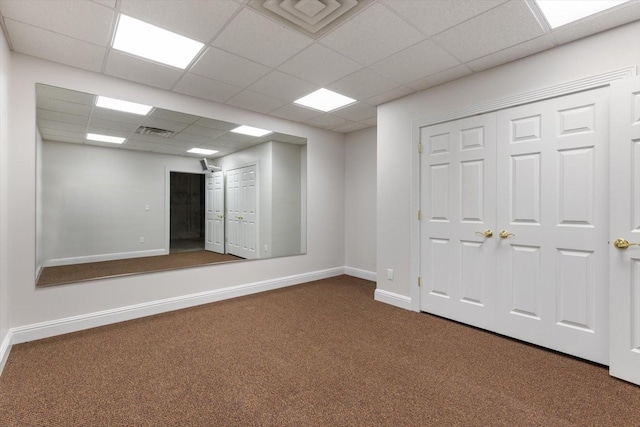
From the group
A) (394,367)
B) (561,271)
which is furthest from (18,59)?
(561,271)

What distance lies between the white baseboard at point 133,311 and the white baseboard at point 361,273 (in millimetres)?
1000

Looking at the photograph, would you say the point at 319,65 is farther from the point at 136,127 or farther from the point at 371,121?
the point at 136,127

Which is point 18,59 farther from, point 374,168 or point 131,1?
point 374,168

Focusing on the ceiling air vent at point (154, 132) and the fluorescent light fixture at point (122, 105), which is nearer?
the fluorescent light fixture at point (122, 105)

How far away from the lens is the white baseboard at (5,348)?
211cm

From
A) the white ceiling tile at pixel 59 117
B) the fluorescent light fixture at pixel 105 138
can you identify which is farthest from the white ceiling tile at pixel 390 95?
the white ceiling tile at pixel 59 117

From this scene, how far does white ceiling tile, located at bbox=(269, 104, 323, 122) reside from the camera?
3.91m

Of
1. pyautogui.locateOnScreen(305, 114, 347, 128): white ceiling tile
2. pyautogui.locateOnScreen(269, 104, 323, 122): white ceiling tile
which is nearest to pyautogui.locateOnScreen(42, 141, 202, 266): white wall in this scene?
pyautogui.locateOnScreen(269, 104, 323, 122): white ceiling tile

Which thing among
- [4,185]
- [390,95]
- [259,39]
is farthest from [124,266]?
[390,95]

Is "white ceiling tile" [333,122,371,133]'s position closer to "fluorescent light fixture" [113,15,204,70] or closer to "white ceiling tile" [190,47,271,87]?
"white ceiling tile" [190,47,271,87]

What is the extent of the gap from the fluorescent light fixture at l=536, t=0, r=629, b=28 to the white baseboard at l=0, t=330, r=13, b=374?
176 inches

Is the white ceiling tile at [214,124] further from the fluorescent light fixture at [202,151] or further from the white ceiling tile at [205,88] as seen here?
the fluorescent light fixture at [202,151]

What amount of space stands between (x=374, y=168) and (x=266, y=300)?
2.64m

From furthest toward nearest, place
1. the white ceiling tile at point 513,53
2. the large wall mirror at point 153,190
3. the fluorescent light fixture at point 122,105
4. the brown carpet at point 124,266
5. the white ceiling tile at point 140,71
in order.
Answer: the fluorescent light fixture at point 122,105 < the large wall mirror at point 153,190 < the brown carpet at point 124,266 < the white ceiling tile at point 140,71 < the white ceiling tile at point 513,53
